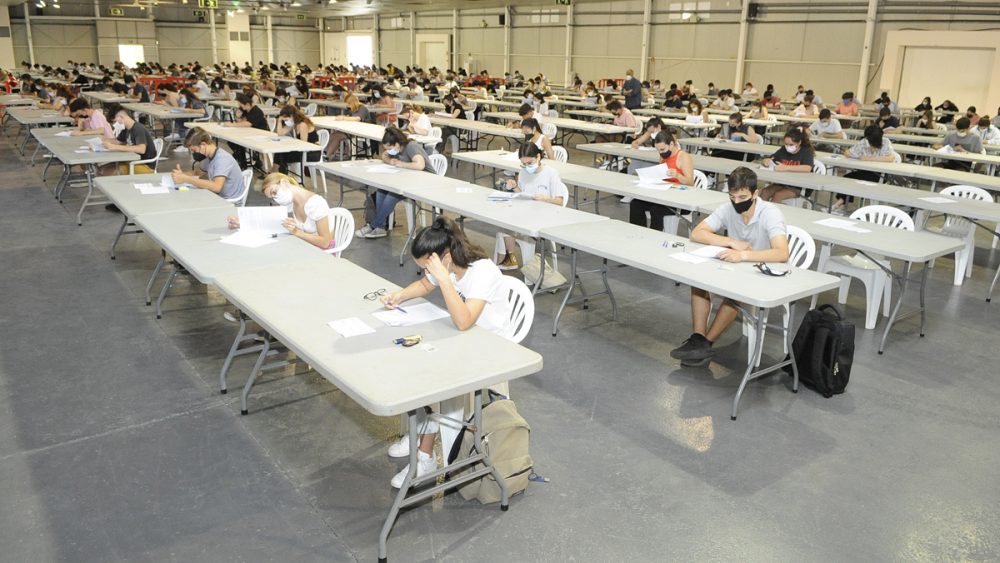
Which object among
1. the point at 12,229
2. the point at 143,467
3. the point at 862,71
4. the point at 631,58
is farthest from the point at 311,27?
the point at 143,467

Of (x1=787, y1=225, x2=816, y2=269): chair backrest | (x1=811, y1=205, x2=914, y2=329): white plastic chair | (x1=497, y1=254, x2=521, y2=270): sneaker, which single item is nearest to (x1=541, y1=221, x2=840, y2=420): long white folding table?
(x1=787, y1=225, x2=816, y2=269): chair backrest

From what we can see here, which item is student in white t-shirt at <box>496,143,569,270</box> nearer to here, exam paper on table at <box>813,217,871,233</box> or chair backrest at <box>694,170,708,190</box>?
chair backrest at <box>694,170,708,190</box>

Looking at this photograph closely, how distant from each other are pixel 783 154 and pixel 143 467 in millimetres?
6818

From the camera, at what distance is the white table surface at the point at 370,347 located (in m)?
2.69

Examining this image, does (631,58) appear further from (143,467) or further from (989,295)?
(143,467)

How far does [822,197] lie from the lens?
410 inches

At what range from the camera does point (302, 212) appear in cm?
509

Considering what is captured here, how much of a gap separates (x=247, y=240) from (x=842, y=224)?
4070 mm

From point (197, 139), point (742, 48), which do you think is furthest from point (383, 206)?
point (742, 48)

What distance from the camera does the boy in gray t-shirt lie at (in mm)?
4609

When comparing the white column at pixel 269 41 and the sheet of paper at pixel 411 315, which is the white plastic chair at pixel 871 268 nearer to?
the sheet of paper at pixel 411 315

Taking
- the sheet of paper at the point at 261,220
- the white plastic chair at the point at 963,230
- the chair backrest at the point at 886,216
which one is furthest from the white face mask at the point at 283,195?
the white plastic chair at the point at 963,230

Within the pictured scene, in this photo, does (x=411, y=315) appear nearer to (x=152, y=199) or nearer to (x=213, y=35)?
(x=152, y=199)

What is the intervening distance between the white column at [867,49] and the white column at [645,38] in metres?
6.34
